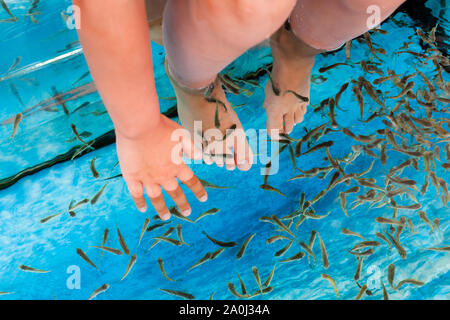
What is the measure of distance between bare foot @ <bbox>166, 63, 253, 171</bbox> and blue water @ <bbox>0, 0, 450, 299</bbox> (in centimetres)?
36

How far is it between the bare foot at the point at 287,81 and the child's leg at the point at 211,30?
43cm

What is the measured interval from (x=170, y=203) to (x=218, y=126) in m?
0.57

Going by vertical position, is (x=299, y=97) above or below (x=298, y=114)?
above

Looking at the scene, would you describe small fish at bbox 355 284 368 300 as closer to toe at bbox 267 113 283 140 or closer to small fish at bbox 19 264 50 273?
toe at bbox 267 113 283 140

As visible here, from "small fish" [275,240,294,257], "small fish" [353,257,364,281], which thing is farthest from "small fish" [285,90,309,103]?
"small fish" [353,257,364,281]

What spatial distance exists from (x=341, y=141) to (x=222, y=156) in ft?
2.57

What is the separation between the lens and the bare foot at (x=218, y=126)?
196 cm

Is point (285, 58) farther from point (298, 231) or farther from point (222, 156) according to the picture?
point (298, 231)

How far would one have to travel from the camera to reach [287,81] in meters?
2.04

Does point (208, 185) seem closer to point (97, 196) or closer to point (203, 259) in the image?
point (203, 259)

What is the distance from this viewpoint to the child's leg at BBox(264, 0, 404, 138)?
5.06ft

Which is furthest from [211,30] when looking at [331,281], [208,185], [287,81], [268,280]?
[331,281]
